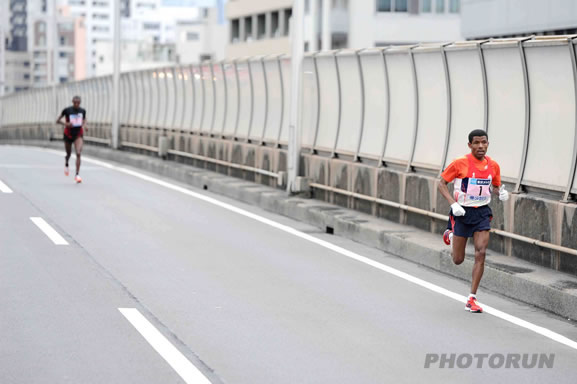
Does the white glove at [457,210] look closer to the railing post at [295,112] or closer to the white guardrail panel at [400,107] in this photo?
the white guardrail panel at [400,107]

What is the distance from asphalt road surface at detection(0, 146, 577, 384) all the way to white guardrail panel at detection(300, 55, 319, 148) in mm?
3562

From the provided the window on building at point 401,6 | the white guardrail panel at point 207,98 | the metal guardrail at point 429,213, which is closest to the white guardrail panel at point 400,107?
the metal guardrail at point 429,213

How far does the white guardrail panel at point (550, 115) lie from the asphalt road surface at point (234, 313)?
1555mm

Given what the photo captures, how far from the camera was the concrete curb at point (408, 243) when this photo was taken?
1080cm

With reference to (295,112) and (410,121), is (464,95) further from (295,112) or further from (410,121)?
(295,112)

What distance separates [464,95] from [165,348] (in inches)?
285

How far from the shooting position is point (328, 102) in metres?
19.3

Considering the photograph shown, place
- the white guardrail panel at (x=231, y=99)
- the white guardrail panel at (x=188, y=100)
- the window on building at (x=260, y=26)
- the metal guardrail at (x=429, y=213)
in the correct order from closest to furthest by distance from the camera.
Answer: the metal guardrail at (x=429, y=213) → the white guardrail panel at (x=231, y=99) → the white guardrail panel at (x=188, y=100) → the window on building at (x=260, y=26)

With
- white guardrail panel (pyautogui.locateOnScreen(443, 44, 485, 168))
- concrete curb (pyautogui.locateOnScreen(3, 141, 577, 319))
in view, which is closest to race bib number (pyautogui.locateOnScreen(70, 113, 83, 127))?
concrete curb (pyautogui.locateOnScreen(3, 141, 577, 319))

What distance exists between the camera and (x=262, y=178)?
22.0 meters

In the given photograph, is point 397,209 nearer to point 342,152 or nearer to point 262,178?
point 342,152

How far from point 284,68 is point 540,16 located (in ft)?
48.2

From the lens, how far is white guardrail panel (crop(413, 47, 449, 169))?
15.1m

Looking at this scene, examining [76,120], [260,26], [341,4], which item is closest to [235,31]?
[260,26]
